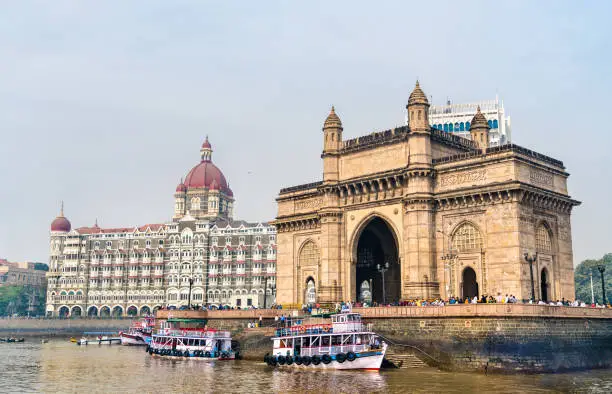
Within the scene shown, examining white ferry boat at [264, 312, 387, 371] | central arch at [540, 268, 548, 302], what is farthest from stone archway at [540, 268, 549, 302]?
white ferry boat at [264, 312, 387, 371]

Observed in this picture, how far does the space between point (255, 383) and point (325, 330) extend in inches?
351

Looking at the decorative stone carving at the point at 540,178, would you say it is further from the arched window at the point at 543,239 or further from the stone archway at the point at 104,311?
the stone archway at the point at 104,311

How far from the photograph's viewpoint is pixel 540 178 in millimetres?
49625

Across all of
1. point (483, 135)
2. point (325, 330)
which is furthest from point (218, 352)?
point (483, 135)

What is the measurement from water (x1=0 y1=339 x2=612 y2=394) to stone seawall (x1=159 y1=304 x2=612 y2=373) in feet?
3.86

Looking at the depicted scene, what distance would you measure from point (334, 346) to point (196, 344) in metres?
16.5

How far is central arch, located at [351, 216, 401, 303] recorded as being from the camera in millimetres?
60250

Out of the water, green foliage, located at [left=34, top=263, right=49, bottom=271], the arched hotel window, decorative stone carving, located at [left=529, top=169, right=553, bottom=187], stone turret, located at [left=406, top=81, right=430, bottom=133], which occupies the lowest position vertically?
the water

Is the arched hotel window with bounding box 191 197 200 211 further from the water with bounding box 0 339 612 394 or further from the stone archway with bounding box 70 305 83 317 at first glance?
the water with bounding box 0 339 612 394

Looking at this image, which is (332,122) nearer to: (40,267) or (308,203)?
(308,203)

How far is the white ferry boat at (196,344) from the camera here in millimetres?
55562

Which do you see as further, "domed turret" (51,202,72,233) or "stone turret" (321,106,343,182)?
"domed turret" (51,202,72,233)

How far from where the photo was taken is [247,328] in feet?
188

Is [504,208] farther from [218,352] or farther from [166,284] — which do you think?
[166,284]
